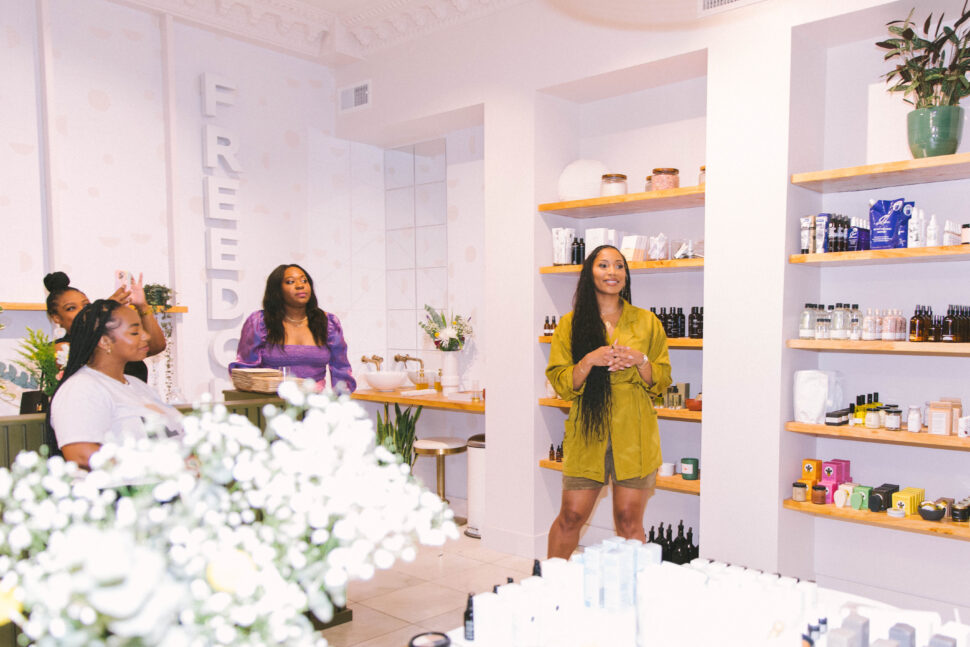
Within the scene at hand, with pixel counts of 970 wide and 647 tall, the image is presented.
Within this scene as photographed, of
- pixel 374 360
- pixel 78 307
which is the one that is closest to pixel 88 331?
pixel 78 307

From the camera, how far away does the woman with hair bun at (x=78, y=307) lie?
2.99 metres

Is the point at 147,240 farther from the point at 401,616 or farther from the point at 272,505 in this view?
the point at 272,505

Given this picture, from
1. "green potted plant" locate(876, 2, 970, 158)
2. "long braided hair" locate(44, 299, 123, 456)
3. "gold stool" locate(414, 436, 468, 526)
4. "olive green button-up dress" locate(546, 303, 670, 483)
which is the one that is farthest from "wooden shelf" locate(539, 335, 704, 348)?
"long braided hair" locate(44, 299, 123, 456)

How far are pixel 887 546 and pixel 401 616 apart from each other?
231 centimetres

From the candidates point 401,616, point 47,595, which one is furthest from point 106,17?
point 47,595

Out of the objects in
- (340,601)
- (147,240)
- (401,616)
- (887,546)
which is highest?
(147,240)

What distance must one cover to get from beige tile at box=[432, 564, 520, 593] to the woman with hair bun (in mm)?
1857

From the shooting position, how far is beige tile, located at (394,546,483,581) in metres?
3.96

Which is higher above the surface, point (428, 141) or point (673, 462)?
point (428, 141)

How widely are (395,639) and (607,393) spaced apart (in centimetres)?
141

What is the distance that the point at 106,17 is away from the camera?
14.1ft

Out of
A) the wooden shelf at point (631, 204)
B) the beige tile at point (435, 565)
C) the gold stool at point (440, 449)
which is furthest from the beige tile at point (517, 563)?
the wooden shelf at point (631, 204)

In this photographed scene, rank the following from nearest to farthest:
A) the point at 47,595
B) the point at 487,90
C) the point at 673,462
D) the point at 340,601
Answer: the point at 47,595
the point at 340,601
the point at 673,462
the point at 487,90

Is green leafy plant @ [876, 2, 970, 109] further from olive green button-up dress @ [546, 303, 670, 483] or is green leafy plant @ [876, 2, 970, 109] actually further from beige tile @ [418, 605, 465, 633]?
beige tile @ [418, 605, 465, 633]
